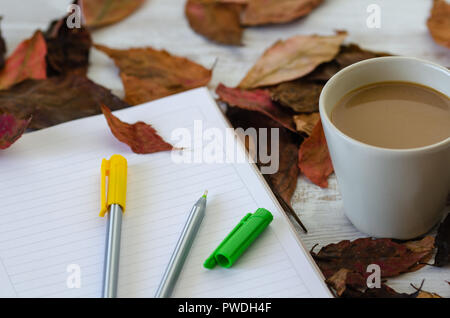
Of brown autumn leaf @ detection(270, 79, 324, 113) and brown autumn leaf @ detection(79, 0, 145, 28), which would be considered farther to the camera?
brown autumn leaf @ detection(79, 0, 145, 28)

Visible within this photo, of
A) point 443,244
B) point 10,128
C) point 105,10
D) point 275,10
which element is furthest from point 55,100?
point 443,244

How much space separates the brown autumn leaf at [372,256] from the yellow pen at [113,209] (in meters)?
0.17

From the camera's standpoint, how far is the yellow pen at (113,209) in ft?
1.42

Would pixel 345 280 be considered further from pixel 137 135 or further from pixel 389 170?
pixel 137 135

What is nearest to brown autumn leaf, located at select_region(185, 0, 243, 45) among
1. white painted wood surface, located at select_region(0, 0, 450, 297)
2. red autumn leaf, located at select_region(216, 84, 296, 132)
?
white painted wood surface, located at select_region(0, 0, 450, 297)

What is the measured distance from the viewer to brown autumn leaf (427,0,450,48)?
67cm

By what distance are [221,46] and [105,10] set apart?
0.56 ft

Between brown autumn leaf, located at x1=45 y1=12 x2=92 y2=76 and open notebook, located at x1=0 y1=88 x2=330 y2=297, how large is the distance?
13cm

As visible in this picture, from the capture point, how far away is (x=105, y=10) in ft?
2.50

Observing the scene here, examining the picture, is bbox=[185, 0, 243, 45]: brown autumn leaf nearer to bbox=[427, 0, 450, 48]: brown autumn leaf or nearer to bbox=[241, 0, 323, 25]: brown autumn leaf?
bbox=[241, 0, 323, 25]: brown autumn leaf

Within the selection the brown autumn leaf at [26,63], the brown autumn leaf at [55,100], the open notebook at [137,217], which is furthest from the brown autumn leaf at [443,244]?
the brown autumn leaf at [26,63]

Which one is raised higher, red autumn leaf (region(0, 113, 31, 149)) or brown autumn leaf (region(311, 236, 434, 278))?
red autumn leaf (region(0, 113, 31, 149))

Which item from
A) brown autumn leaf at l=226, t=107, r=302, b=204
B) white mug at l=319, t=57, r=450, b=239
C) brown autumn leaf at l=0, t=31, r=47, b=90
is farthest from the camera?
brown autumn leaf at l=0, t=31, r=47, b=90

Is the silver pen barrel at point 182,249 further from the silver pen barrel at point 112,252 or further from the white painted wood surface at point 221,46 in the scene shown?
the white painted wood surface at point 221,46
